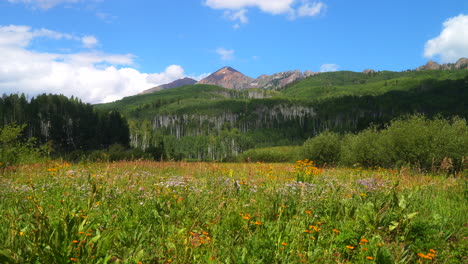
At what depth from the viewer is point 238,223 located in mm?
5312

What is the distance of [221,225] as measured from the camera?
5586 mm

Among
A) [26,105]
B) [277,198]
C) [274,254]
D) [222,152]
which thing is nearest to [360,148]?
[277,198]

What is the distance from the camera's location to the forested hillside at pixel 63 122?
102 meters

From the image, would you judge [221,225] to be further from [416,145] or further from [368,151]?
[368,151]

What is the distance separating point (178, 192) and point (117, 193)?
1527 mm

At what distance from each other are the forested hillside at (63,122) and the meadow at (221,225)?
103943 mm

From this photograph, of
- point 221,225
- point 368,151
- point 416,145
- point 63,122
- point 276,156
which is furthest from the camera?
point 63,122

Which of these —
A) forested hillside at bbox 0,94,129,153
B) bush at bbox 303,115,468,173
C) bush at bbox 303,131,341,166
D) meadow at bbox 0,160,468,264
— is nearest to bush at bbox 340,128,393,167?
bush at bbox 303,115,468,173

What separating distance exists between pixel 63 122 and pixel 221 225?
12118cm

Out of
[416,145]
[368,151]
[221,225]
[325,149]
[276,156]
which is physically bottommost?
[276,156]

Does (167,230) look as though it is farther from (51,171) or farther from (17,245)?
(51,171)

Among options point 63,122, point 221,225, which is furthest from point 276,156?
point 63,122

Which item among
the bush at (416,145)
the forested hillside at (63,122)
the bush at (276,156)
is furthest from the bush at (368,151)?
the forested hillside at (63,122)

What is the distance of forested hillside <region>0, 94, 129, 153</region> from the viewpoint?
102 m
